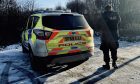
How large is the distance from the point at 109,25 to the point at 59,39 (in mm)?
1646

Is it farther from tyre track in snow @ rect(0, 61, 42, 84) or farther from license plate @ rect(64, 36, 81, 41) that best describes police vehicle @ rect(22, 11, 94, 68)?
tyre track in snow @ rect(0, 61, 42, 84)

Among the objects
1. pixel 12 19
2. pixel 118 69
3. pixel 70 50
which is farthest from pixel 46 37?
pixel 12 19

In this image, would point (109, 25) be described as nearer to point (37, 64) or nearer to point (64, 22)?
point (64, 22)

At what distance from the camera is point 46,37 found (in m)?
6.93

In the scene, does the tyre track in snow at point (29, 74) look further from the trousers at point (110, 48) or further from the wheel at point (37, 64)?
the trousers at point (110, 48)

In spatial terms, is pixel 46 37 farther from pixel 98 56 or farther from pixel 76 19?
pixel 98 56

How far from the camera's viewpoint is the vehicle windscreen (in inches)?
283

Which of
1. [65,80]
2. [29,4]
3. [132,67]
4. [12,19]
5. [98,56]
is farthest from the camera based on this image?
[29,4]

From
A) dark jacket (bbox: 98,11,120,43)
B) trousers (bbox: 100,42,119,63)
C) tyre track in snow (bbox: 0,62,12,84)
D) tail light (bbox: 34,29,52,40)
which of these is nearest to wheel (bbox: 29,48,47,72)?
tail light (bbox: 34,29,52,40)

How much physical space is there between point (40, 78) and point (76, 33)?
1670mm

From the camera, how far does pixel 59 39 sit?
7020 mm

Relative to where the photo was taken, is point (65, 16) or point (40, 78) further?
point (65, 16)

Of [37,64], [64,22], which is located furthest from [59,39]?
[37,64]

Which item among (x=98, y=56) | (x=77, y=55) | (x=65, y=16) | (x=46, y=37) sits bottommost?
(x=98, y=56)
